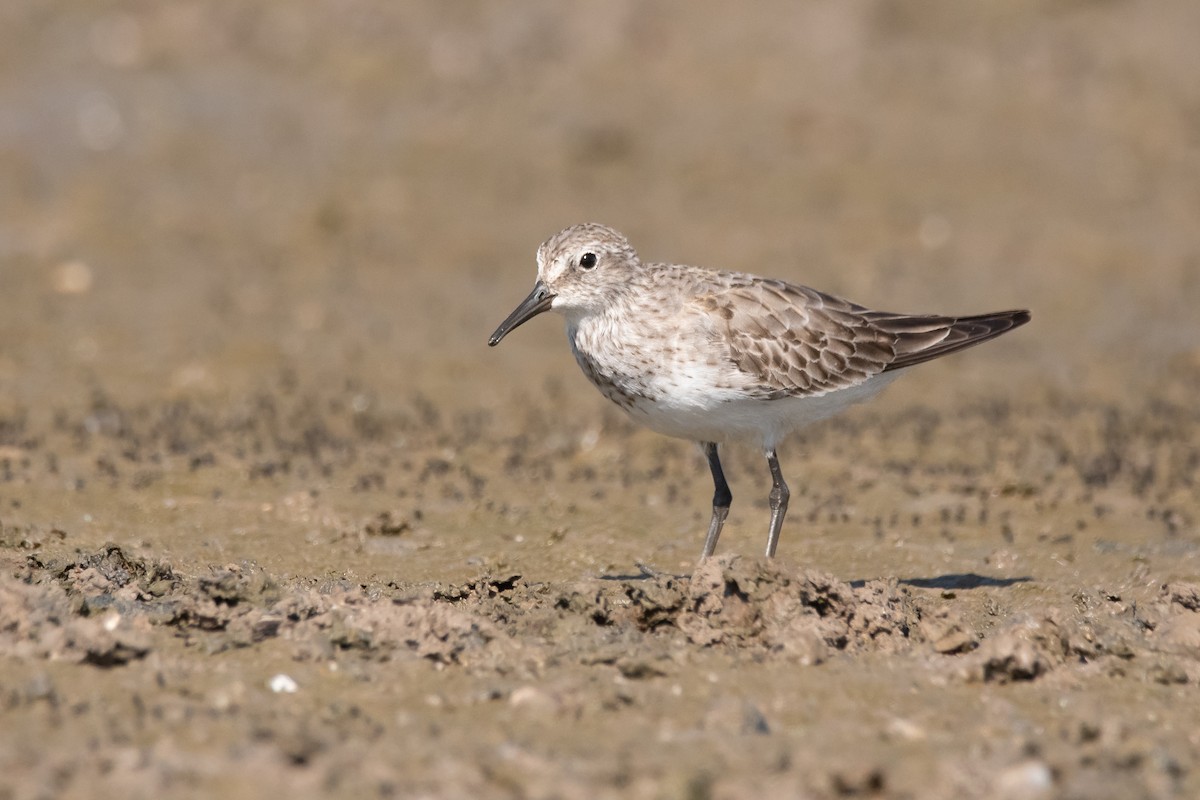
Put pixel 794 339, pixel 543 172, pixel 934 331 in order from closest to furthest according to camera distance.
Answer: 1. pixel 794 339
2. pixel 934 331
3. pixel 543 172

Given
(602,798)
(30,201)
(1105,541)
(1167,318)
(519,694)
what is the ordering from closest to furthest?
1. (602,798)
2. (519,694)
3. (1105,541)
4. (1167,318)
5. (30,201)

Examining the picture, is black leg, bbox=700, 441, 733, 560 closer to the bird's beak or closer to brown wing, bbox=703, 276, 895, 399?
brown wing, bbox=703, 276, 895, 399

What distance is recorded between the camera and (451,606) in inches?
285

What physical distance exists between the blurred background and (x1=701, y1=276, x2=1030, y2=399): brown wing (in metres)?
4.65

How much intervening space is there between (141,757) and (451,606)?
1982 millimetres

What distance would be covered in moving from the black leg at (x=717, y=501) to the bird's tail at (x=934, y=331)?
3.81ft

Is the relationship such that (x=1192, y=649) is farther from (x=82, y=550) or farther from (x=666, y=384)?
(x=82, y=550)

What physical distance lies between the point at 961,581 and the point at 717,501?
1.48 meters

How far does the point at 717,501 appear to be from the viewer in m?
9.14

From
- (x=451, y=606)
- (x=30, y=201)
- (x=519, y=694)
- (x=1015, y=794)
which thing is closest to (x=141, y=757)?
(x=519, y=694)

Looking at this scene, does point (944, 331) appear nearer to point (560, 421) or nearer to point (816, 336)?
point (816, 336)

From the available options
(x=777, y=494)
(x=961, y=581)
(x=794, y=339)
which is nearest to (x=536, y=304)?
(x=794, y=339)

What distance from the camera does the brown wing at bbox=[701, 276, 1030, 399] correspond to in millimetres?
8773

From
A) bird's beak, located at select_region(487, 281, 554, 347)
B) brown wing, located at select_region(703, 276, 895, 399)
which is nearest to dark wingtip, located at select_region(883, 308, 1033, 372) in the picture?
brown wing, located at select_region(703, 276, 895, 399)
